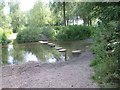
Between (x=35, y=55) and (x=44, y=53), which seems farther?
(x=44, y=53)

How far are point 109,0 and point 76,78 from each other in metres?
1.50

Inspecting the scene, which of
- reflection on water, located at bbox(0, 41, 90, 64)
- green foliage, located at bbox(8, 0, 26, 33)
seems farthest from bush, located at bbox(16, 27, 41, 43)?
green foliage, located at bbox(8, 0, 26, 33)

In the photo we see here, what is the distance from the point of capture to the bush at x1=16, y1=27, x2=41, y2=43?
51.4 feet

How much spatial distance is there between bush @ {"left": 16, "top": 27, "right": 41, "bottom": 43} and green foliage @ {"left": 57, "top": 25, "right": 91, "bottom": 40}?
58.8 inches

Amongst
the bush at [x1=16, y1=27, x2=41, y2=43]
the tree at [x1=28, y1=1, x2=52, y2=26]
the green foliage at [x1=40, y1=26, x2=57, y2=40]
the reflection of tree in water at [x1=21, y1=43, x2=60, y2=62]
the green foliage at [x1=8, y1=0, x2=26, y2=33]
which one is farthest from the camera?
the tree at [x1=28, y1=1, x2=52, y2=26]

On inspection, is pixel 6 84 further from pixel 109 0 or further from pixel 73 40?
pixel 73 40

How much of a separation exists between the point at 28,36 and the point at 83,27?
378 cm

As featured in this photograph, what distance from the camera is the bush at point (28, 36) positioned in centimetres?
1566

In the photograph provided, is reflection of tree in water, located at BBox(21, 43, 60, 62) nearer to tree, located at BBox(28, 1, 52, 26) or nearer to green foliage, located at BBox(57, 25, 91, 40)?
green foliage, located at BBox(57, 25, 91, 40)

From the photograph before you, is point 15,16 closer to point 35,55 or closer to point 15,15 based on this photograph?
point 15,15

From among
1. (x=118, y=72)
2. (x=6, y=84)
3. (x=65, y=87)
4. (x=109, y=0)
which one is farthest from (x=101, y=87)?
(x=6, y=84)

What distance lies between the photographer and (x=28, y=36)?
15.8 m

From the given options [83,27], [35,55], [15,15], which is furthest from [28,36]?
[15,15]

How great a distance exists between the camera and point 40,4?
67.6 ft
